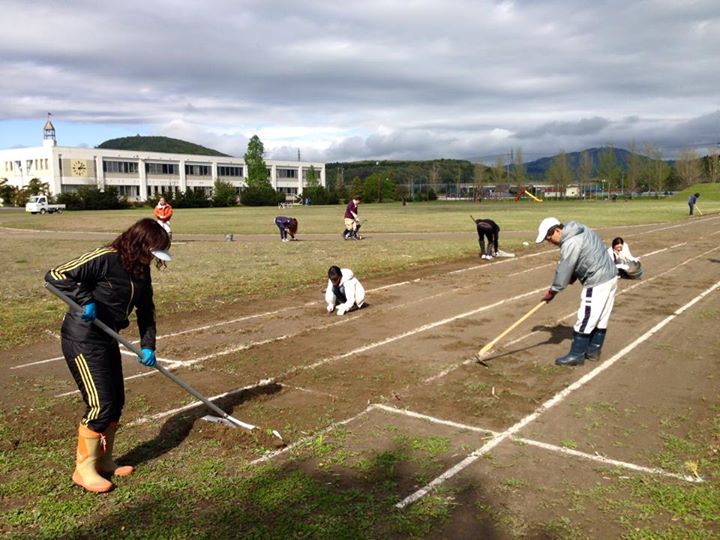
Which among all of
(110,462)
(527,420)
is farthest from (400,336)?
(110,462)

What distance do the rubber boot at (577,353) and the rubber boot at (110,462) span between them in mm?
5405

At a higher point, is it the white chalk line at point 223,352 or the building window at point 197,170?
the building window at point 197,170

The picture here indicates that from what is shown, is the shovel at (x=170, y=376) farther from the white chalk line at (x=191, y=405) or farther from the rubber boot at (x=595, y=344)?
the rubber boot at (x=595, y=344)

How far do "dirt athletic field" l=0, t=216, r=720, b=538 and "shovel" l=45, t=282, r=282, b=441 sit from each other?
0.10 m

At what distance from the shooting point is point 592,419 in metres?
5.92

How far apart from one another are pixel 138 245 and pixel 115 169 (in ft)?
322

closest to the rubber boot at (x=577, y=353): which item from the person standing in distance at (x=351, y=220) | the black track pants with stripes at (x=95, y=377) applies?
the black track pants with stripes at (x=95, y=377)

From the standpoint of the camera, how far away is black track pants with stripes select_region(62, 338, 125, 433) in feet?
14.8

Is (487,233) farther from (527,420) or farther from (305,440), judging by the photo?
(305,440)

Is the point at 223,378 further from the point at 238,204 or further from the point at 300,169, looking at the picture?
the point at 300,169

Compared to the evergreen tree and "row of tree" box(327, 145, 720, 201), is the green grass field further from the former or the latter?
"row of tree" box(327, 145, 720, 201)

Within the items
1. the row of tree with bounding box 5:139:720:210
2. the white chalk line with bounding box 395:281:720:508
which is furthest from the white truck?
the white chalk line with bounding box 395:281:720:508

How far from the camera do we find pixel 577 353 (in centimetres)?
767

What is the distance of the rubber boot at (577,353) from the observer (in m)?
7.64
